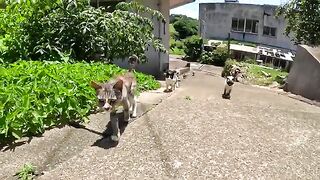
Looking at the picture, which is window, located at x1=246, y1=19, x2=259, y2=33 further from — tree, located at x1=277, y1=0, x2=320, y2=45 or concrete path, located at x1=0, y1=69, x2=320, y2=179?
concrete path, located at x1=0, y1=69, x2=320, y2=179

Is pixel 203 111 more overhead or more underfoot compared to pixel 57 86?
more underfoot

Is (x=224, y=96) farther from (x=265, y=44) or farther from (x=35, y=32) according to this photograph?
(x=265, y=44)

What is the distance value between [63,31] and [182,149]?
19.0ft

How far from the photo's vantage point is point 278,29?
31.9m

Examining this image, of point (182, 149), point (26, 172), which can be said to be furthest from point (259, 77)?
point (26, 172)

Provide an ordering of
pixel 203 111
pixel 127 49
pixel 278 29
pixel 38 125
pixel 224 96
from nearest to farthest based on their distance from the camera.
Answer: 1. pixel 38 125
2. pixel 203 111
3. pixel 224 96
4. pixel 127 49
5. pixel 278 29

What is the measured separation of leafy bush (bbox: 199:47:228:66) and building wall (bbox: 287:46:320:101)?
1491 cm

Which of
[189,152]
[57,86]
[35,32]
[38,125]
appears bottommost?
[189,152]

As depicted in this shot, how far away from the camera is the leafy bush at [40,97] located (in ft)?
17.9

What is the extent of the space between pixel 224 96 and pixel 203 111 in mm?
2461

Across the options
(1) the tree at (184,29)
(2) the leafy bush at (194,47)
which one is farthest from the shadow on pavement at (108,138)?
(1) the tree at (184,29)

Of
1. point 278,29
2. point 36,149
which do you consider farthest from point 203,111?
point 278,29

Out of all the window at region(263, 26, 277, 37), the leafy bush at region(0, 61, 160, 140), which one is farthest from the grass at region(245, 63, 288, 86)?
the window at region(263, 26, 277, 37)

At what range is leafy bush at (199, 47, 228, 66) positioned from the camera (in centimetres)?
2900
